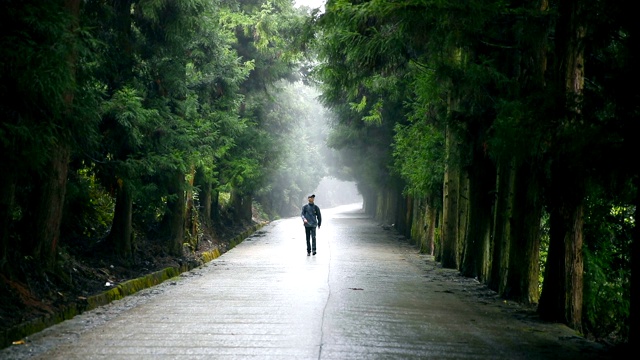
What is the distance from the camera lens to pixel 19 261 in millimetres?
10930

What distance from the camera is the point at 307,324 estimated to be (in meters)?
9.28

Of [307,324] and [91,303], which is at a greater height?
[307,324]

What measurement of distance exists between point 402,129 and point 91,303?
15.2 metres

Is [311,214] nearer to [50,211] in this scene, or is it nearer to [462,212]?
[462,212]

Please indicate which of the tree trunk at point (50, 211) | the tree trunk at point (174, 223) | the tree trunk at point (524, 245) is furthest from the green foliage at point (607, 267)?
the tree trunk at point (174, 223)

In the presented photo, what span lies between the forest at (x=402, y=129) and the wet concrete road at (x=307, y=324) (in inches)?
35.2

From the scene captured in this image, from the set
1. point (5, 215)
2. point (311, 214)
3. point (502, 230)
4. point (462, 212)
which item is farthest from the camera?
point (311, 214)

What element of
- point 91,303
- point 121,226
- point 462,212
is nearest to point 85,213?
point 121,226

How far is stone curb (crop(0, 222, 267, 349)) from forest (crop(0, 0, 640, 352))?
1.10ft

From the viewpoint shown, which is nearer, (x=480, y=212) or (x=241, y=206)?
(x=480, y=212)

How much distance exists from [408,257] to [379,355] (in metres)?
16.3

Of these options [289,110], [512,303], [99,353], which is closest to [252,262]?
[512,303]

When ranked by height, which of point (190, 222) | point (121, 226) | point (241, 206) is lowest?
point (190, 222)

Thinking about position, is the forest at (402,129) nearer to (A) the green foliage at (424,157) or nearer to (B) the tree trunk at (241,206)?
(A) the green foliage at (424,157)
